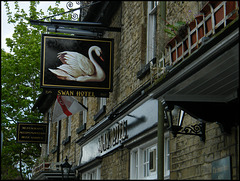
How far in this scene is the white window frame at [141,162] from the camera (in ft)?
34.1

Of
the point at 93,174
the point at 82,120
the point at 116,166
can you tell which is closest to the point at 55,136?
the point at 82,120

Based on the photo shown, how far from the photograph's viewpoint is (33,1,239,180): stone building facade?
7207mm

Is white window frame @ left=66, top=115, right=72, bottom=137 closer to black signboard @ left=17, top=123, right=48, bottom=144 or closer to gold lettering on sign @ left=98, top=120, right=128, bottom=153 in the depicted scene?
black signboard @ left=17, top=123, right=48, bottom=144

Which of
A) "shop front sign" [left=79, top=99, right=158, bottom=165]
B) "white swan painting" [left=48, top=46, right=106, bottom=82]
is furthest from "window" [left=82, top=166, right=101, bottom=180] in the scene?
"white swan painting" [left=48, top=46, right=106, bottom=82]

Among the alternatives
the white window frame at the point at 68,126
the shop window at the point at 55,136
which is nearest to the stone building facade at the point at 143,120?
the white window frame at the point at 68,126

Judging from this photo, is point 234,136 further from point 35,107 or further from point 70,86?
point 35,107

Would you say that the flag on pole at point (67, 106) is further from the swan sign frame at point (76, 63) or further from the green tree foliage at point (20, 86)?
the green tree foliage at point (20, 86)

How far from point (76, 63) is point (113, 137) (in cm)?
216

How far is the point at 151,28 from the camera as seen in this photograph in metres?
11.7

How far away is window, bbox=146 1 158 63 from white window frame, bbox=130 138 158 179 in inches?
81.4

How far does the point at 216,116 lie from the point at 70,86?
6.04 meters

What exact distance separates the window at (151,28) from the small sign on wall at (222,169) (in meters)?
4.44

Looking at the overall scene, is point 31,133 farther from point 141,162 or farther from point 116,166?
point 141,162

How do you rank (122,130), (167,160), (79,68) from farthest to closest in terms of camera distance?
(79,68)
(122,130)
(167,160)
